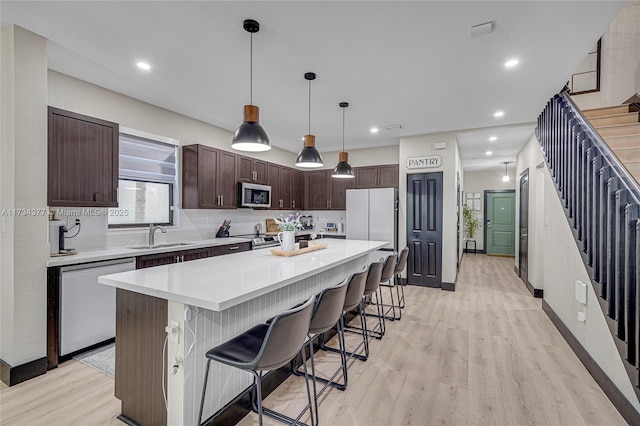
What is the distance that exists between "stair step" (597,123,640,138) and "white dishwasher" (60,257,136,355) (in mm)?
5587

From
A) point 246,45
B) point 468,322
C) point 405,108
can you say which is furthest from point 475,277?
point 246,45

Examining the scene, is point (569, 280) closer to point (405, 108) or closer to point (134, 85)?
point (405, 108)

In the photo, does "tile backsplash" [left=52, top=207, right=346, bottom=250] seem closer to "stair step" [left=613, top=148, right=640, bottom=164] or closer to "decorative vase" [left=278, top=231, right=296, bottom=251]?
"decorative vase" [left=278, top=231, right=296, bottom=251]

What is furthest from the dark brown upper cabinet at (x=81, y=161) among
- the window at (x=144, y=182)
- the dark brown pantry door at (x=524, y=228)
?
the dark brown pantry door at (x=524, y=228)

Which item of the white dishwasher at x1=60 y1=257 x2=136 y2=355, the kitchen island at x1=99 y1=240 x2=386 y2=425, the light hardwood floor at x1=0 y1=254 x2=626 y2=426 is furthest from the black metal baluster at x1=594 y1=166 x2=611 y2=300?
the white dishwasher at x1=60 y1=257 x2=136 y2=355

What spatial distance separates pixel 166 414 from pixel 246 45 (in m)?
2.70

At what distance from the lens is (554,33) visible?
2336mm

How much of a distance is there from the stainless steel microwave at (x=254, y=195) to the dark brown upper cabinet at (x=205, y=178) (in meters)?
0.24

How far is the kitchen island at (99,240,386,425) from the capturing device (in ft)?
5.11

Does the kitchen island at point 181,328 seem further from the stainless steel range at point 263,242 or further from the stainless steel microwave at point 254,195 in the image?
the stainless steel microwave at point 254,195

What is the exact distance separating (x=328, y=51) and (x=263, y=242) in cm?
320

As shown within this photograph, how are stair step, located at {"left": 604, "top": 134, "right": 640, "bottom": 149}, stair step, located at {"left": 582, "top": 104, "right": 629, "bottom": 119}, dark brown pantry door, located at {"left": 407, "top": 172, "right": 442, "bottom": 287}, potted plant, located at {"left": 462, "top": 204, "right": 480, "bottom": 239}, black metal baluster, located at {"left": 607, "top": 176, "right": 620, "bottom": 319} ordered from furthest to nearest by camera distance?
potted plant, located at {"left": 462, "top": 204, "right": 480, "bottom": 239} → dark brown pantry door, located at {"left": 407, "top": 172, "right": 442, "bottom": 287} → stair step, located at {"left": 582, "top": 104, "right": 629, "bottom": 119} → stair step, located at {"left": 604, "top": 134, "right": 640, "bottom": 149} → black metal baluster, located at {"left": 607, "top": 176, "right": 620, "bottom": 319}

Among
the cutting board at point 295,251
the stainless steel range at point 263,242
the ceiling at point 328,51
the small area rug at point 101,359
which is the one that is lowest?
the small area rug at point 101,359

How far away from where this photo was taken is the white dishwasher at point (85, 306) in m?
2.58
